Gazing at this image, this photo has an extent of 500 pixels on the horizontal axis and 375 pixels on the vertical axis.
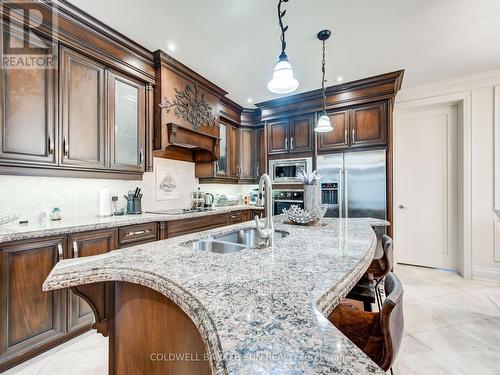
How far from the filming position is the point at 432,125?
3.68m

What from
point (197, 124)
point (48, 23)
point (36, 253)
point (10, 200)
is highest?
point (48, 23)

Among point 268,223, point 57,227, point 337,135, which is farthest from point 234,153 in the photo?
point 268,223

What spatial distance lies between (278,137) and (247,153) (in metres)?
0.72

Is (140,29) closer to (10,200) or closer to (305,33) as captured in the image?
(305,33)

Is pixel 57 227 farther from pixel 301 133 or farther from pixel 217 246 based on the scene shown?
pixel 301 133

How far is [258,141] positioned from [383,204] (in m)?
2.48

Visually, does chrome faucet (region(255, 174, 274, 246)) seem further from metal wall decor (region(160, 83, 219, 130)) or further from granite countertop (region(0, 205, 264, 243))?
metal wall decor (region(160, 83, 219, 130))

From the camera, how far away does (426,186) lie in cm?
371

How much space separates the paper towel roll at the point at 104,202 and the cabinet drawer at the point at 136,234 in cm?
42

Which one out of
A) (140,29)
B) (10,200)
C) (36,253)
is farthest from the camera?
(140,29)

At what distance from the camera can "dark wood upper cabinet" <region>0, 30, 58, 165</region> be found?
1.71 meters

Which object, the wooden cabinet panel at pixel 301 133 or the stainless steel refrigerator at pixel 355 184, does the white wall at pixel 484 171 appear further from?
the wooden cabinet panel at pixel 301 133

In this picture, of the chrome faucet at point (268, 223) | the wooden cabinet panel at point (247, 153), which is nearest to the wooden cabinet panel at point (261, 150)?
the wooden cabinet panel at point (247, 153)

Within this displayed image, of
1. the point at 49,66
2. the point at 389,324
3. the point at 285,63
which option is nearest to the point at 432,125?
the point at 285,63
